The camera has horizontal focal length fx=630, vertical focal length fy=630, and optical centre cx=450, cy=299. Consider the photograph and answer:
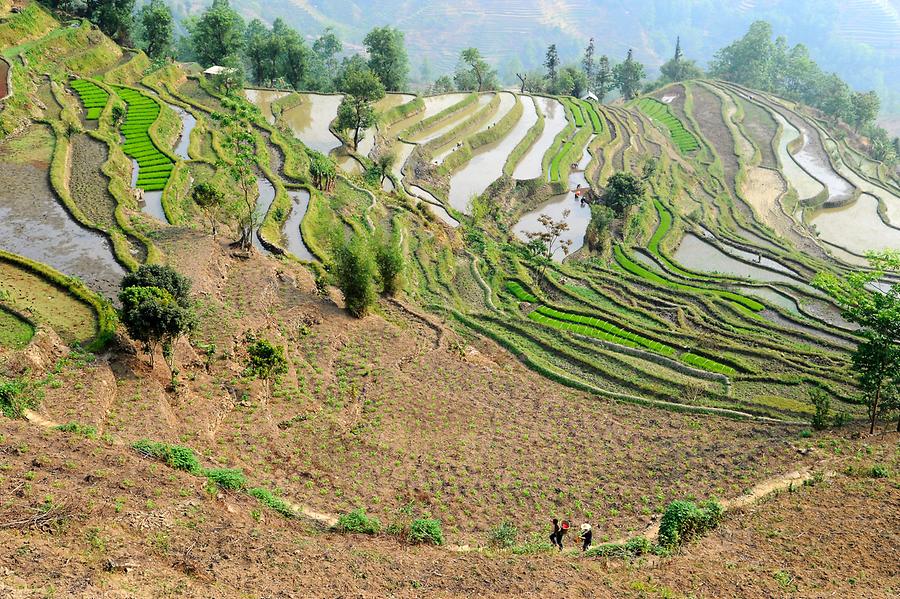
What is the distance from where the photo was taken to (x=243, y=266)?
3706 cm

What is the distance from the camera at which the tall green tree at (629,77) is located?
14250 centimetres

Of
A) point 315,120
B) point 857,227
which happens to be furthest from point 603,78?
point 315,120

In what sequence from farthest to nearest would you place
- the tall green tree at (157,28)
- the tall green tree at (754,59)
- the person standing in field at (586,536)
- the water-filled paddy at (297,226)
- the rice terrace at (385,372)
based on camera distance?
the tall green tree at (754,59), the tall green tree at (157,28), the water-filled paddy at (297,226), the person standing in field at (586,536), the rice terrace at (385,372)

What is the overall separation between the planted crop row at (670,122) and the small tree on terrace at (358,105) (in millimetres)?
56289

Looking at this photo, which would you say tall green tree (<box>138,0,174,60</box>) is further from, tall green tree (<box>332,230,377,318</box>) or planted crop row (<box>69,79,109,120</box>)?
tall green tree (<box>332,230,377,318</box>)

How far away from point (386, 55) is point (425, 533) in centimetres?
9198

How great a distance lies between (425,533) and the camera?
20.7m

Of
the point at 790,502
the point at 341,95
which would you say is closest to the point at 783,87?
the point at 341,95

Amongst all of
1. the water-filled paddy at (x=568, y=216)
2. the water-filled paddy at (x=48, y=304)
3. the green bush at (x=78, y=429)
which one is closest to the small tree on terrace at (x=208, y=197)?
the water-filled paddy at (x=48, y=304)

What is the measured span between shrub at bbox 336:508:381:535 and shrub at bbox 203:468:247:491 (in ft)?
11.6

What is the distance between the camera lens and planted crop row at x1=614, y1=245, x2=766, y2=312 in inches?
2057

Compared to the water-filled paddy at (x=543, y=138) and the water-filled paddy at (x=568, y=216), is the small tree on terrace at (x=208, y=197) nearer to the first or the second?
the water-filled paddy at (x=568, y=216)

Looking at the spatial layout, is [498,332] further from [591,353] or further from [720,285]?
[720,285]

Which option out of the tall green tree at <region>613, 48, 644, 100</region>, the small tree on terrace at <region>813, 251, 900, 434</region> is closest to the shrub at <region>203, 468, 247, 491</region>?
the small tree on terrace at <region>813, 251, 900, 434</region>
